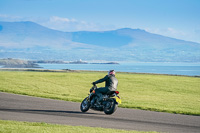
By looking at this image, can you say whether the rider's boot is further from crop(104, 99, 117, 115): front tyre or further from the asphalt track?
the asphalt track

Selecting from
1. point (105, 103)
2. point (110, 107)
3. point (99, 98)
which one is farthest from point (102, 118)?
point (99, 98)

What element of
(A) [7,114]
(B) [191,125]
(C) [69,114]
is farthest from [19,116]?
(B) [191,125]

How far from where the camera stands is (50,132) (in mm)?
11773

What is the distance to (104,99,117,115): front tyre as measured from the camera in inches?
677

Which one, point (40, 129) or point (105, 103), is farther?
point (105, 103)

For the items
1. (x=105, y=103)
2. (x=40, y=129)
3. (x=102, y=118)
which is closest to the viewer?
(x=40, y=129)

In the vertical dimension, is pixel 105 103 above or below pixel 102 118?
above

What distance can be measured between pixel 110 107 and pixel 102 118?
3.53ft

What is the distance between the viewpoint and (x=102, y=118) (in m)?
16.4

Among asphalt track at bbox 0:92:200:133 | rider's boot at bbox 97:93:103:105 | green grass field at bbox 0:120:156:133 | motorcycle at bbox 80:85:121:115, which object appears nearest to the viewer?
green grass field at bbox 0:120:156:133

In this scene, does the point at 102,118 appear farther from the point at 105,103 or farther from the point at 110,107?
the point at 105,103

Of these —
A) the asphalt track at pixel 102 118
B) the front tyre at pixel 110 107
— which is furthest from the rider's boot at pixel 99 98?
the asphalt track at pixel 102 118

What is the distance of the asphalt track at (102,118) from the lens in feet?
47.2

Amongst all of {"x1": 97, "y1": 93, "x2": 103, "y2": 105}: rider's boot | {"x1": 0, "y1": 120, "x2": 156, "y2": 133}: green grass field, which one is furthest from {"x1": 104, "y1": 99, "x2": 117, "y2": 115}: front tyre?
{"x1": 0, "y1": 120, "x2": 156, "y2": 133}: green grass field
